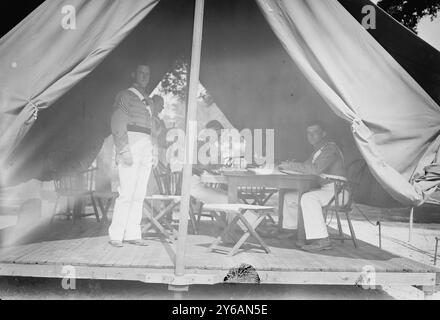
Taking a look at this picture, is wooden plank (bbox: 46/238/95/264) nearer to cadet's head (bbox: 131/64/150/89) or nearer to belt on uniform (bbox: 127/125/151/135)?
belt on uniform (bbox: 127/125/151/135)

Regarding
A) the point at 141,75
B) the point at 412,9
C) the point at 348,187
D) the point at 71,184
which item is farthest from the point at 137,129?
the point at 412,9

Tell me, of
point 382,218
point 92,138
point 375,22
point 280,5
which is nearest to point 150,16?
point 92,138

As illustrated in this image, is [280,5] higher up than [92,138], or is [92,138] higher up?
→ [280,5]

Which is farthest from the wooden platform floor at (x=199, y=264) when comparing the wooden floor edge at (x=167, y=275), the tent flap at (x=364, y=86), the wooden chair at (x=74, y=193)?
the wooden chair at (x=74, y=193)

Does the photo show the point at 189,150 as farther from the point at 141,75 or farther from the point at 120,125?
the point at 141,75

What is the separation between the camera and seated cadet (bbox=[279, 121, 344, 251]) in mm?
4004

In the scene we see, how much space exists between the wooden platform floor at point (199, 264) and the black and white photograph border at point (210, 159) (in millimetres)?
16

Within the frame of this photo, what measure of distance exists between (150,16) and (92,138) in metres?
2.16

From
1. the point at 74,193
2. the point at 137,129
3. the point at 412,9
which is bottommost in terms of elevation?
the point at 74,193

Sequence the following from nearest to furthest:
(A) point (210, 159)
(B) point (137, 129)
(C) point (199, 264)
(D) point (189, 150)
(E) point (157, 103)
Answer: (D) point (189, 150) < (C) point (199, 264) < (B) point (137, 129) < (E) point (157, 103) < (A) point (210, 159)

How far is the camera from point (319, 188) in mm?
4293

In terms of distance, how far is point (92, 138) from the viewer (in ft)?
20.7

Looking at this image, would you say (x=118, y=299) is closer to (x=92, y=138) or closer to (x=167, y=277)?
(x=167, y=277)

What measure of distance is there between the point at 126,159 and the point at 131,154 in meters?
0.08
